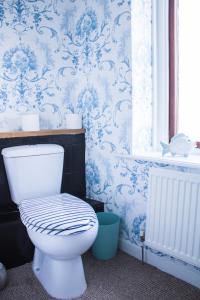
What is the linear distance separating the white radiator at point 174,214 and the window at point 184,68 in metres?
0.37

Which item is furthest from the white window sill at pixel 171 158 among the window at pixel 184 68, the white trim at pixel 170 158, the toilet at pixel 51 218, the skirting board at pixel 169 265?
the skirting board at pixel 169 265

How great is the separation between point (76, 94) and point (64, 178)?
0.66 metres

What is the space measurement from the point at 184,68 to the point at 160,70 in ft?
0.49

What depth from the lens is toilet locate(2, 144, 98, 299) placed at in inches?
53.8

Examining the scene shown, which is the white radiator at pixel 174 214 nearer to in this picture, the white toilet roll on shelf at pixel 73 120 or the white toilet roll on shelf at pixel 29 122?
the white toilet roll on shelf at pixel 73 120

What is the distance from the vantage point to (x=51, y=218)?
1.42 meters

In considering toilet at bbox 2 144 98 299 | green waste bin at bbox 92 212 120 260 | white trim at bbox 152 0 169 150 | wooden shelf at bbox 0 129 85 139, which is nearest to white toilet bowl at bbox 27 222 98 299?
toilet at bbox 2 144 98 299

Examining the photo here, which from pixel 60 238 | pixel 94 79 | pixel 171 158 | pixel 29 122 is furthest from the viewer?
pixel 94 79

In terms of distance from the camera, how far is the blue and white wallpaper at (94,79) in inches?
70.4

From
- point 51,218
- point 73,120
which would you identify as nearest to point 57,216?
point 51,218

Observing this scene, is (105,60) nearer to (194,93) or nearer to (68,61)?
(68,61)

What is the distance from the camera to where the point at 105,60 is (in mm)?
1935

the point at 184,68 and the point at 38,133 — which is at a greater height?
the point at 184,68

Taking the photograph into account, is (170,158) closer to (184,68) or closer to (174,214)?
(174,214)
